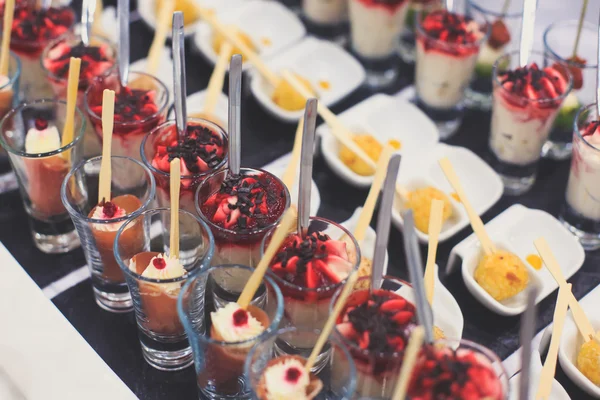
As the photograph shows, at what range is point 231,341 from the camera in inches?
55.8

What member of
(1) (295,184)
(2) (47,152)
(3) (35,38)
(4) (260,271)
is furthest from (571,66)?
(3) (35,38)

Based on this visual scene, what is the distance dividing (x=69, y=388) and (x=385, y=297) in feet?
2.47

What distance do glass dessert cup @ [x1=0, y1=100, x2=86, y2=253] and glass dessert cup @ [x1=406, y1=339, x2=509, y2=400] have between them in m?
1.06

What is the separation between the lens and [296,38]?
277 cm

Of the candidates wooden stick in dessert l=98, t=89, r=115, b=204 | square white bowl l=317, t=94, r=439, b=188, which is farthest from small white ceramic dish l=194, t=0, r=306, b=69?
wooden stick in dessert l=98, t=89, r=115, b=204

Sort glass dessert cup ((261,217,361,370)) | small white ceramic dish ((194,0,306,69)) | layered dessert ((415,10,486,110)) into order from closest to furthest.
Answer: glass dessert cup ((261,217,361,370)), layered dessert ((415,10,486,110)), small white ceramic dish ((194,0,306,69))

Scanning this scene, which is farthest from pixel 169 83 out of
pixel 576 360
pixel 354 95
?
pixel 576 360

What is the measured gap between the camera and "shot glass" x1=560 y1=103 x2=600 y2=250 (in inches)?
77.3

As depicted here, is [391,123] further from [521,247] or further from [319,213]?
[521,247]

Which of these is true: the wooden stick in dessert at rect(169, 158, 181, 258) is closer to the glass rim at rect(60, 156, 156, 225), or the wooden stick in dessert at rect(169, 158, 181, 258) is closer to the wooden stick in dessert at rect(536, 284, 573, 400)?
the glass rim at rect(60, 156, 156, 225)

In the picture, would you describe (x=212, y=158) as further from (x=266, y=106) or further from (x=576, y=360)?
(x=576, y=360)

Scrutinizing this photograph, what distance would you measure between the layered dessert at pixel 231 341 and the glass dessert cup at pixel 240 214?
6.2 inches

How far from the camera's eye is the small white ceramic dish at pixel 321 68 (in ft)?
8.23

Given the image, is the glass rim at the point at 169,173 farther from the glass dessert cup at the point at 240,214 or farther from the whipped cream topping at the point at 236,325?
the whipped cream topping at the point at 236,325
